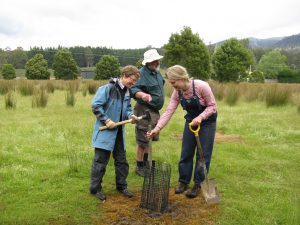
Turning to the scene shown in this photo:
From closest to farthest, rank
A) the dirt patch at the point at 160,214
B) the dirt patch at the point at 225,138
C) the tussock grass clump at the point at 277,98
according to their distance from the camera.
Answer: the dirt patch at the point at 160,214 → the dirt patch at the point at 225,138 → the tussock grass clump at the point at 277,98

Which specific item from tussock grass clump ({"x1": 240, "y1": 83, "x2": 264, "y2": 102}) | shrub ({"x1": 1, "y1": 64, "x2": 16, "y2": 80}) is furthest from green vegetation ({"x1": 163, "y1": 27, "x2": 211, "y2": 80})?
shrub ({"x1": 1, "y1": 64, "x2": 16, "y2": 80})

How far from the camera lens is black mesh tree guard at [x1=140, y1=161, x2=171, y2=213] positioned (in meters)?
4.53

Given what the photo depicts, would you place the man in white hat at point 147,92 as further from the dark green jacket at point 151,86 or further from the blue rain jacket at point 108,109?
the blue rain jacket at point 108,109

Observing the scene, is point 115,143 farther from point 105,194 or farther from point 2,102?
point 2,102

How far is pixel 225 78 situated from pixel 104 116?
1179 inches

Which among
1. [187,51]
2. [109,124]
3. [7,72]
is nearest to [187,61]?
[187,51]

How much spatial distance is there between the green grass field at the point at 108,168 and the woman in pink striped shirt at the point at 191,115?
17.2 inches

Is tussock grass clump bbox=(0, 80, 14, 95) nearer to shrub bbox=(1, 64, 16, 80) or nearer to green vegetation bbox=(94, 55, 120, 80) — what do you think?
shrub bbox=(1, 64, 16, 80)

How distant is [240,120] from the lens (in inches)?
450

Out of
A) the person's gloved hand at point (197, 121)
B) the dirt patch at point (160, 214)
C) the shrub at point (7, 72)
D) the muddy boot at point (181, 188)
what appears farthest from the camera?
the shrub at point (7, 72)

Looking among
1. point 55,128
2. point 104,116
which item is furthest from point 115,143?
point 55,128

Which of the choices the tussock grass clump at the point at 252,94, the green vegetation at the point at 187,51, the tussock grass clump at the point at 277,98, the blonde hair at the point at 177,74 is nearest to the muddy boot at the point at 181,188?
the blonde hair at the point at 177,74

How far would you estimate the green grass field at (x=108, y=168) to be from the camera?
4.57 m

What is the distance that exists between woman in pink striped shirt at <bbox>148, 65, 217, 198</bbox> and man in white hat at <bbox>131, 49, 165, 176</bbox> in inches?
26.4
